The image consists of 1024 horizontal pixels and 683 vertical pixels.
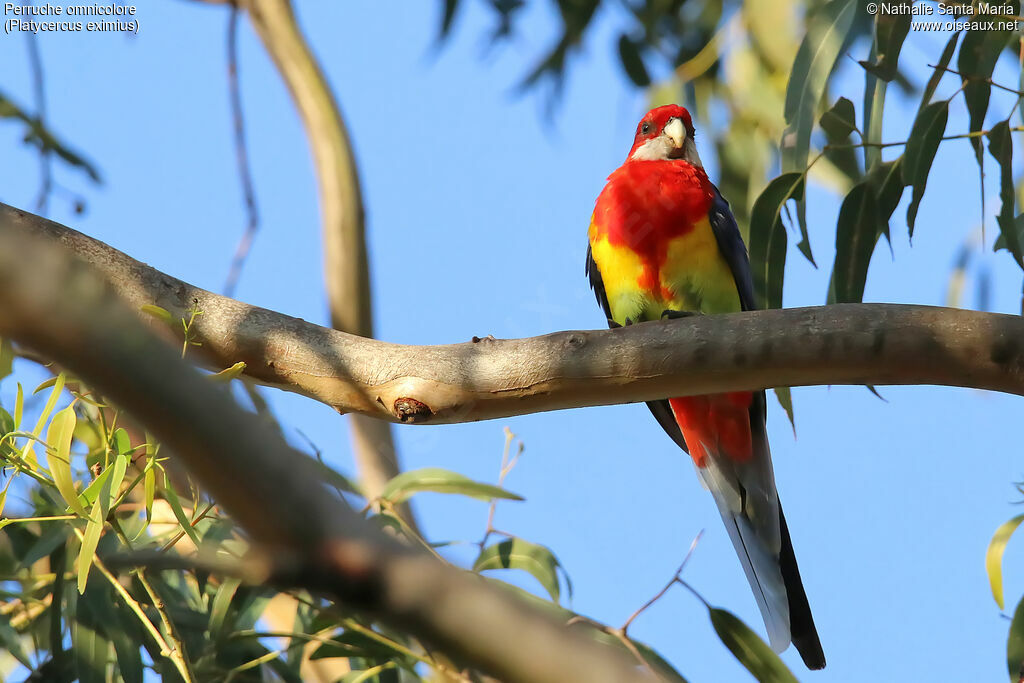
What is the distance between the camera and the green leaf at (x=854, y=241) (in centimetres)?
225

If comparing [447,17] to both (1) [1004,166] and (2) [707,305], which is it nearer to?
(2) [707,305]

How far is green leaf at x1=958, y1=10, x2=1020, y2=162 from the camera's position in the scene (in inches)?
86.7

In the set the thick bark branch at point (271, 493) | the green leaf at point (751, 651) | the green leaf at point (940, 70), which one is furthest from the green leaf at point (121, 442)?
the green leaf at point (940, 70)

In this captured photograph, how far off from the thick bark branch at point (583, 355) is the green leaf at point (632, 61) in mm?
2584

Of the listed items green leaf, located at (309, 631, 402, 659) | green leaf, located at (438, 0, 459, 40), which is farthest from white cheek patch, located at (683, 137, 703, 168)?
green leaf, located at (309, 631, 402, 659)

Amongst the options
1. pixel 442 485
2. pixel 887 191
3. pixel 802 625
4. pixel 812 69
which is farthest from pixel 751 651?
pixel 812 69

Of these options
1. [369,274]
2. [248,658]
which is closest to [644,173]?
[369,274]

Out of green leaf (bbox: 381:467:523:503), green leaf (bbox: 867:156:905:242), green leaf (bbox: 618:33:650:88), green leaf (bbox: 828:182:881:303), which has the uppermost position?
green leaf (bbox: 618:33:650:88)

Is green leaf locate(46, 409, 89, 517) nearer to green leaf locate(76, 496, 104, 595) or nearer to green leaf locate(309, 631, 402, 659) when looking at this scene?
green leaf locate(76, 496, 104, 595)

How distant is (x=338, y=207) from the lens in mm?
3689

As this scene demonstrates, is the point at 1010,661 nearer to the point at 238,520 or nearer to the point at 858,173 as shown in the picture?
the point at 858,173

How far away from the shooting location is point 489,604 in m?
0.43

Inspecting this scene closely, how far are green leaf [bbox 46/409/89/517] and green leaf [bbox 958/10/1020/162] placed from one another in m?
1.88

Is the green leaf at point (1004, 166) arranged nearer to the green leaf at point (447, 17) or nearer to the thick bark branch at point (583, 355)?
the thick bark branch at point (583, 355)
